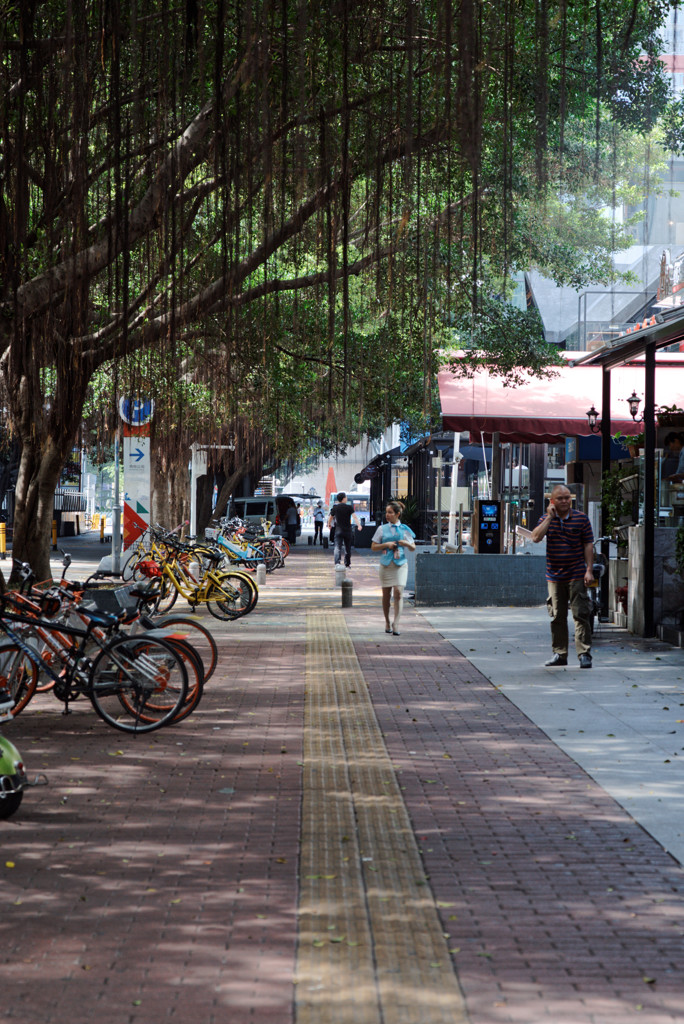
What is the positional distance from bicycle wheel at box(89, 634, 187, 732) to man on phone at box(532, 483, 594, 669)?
173 inches

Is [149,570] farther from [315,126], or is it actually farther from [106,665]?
[315,126]

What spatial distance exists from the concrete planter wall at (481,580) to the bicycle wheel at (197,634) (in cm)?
916

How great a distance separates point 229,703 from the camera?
32.2 ft

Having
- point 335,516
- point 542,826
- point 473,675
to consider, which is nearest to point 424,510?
point 335,516

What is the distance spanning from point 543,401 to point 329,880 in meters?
16.3

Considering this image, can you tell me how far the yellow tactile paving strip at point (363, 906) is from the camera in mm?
3760

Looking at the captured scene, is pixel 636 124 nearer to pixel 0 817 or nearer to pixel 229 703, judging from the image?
pixel 0 817

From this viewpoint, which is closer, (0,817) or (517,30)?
(517,30)

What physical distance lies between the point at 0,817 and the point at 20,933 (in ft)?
5.74

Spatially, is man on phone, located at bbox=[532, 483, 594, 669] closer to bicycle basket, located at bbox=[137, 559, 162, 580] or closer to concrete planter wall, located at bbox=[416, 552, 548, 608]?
bicycle basket, located at bbox=[137, 559, 162, 580]

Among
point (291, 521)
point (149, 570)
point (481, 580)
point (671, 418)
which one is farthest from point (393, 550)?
point (291, 521)

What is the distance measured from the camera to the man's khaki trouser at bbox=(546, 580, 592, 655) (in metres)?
11.6

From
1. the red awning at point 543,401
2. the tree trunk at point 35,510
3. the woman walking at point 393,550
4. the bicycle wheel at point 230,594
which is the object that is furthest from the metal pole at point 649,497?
the tree trunk at point 35,510

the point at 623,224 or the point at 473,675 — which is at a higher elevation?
the point at 623,224
